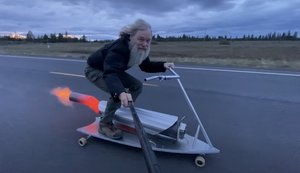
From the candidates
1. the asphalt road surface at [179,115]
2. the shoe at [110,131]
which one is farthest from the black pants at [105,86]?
the asphalt road surface at [179,115]

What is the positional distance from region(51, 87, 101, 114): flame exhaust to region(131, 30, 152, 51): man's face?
1689 millimetres

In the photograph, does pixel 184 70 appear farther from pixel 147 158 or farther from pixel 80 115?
pixel 147 158

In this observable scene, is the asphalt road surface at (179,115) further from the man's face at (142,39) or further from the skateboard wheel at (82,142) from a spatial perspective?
the man's face at (142,39)

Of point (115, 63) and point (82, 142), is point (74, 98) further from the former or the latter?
point (115, 63)

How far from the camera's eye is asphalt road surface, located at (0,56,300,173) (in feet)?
12.2

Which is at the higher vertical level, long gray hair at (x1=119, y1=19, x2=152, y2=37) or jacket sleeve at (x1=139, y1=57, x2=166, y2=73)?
long gray hair at (x1=119, y1=19, x2=152, y2=37)

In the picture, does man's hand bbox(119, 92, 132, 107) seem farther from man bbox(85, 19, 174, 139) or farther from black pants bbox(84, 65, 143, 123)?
black pants bbox(84, 65, 143, 123)

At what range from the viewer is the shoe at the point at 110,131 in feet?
13.8

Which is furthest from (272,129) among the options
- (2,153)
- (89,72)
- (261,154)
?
(2,153)

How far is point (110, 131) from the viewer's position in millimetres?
4250

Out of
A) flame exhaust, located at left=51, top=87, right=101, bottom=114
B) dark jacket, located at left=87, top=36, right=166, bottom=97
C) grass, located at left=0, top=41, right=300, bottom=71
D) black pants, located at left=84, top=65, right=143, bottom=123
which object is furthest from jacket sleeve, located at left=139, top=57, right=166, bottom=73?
grass, located at left=0, top=41, right=300, bottom=71

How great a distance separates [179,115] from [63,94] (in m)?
3.42

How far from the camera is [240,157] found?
392 centimetres

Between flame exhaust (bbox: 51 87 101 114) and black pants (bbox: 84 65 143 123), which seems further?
flame exhaust (bbox: 51 87 101 114)
